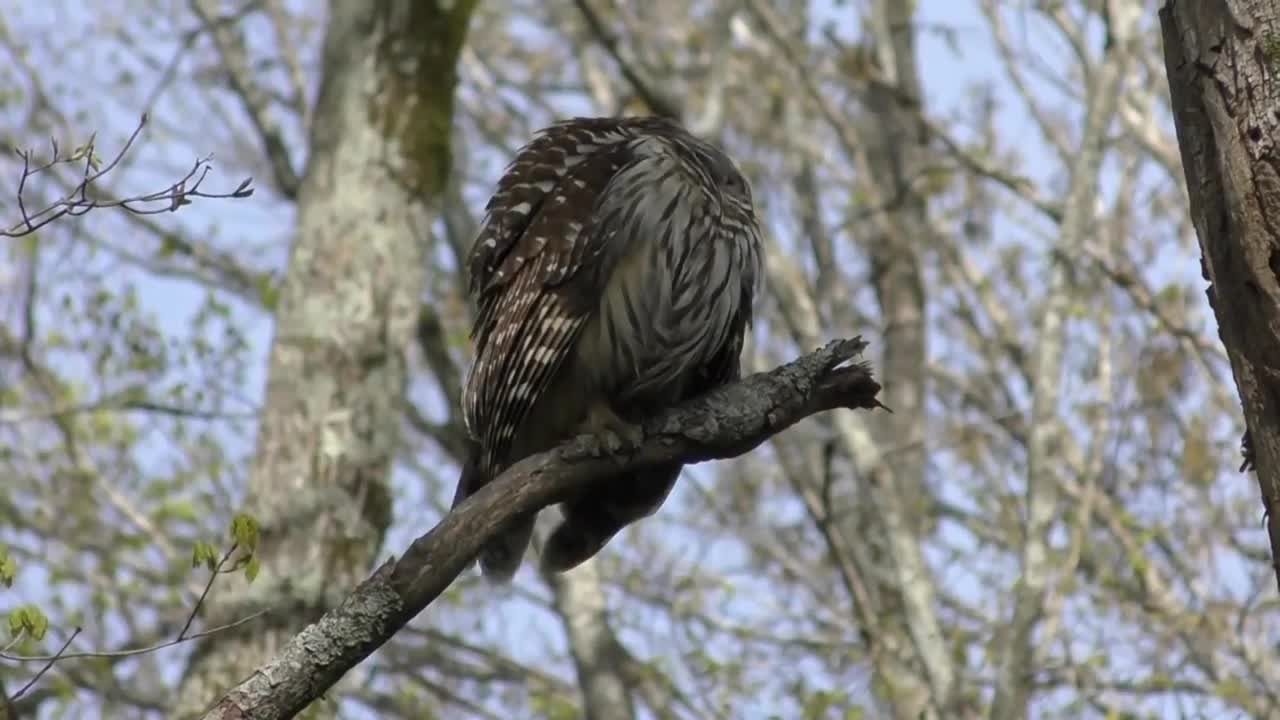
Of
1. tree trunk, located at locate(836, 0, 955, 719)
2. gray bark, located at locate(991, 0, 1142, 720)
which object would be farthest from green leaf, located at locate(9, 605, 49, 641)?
tree trunk, located at locate(836, 0, 955, 719)

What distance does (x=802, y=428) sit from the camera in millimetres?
10391

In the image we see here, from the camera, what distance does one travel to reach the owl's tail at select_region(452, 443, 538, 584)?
4766 mm

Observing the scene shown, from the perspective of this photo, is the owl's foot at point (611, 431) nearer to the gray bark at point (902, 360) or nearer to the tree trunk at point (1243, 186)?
the tree trunk at point (1243, 186)

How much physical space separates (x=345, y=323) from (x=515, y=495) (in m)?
2.98

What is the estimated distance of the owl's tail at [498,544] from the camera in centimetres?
477

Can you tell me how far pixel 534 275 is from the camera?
4.75 m

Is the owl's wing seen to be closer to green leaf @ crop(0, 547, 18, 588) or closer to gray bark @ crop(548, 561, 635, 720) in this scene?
green leaf @ crop(0, 547, 18, 588)

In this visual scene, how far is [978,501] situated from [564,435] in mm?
7312

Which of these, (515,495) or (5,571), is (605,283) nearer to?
(515,495)

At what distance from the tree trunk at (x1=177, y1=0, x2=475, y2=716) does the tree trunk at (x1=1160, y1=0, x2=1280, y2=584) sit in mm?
3890

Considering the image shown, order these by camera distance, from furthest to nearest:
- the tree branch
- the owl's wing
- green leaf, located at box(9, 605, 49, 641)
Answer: the owl's wing
green leaf, located at box(9, 605, 49, 641)
the tree branch

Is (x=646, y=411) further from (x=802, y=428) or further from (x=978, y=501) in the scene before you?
(x=978, y=501)

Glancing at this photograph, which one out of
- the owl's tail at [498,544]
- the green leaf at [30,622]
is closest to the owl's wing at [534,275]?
the owl's tail at [498,544]

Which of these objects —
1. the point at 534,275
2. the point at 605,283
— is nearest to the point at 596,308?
the point at 605,283
